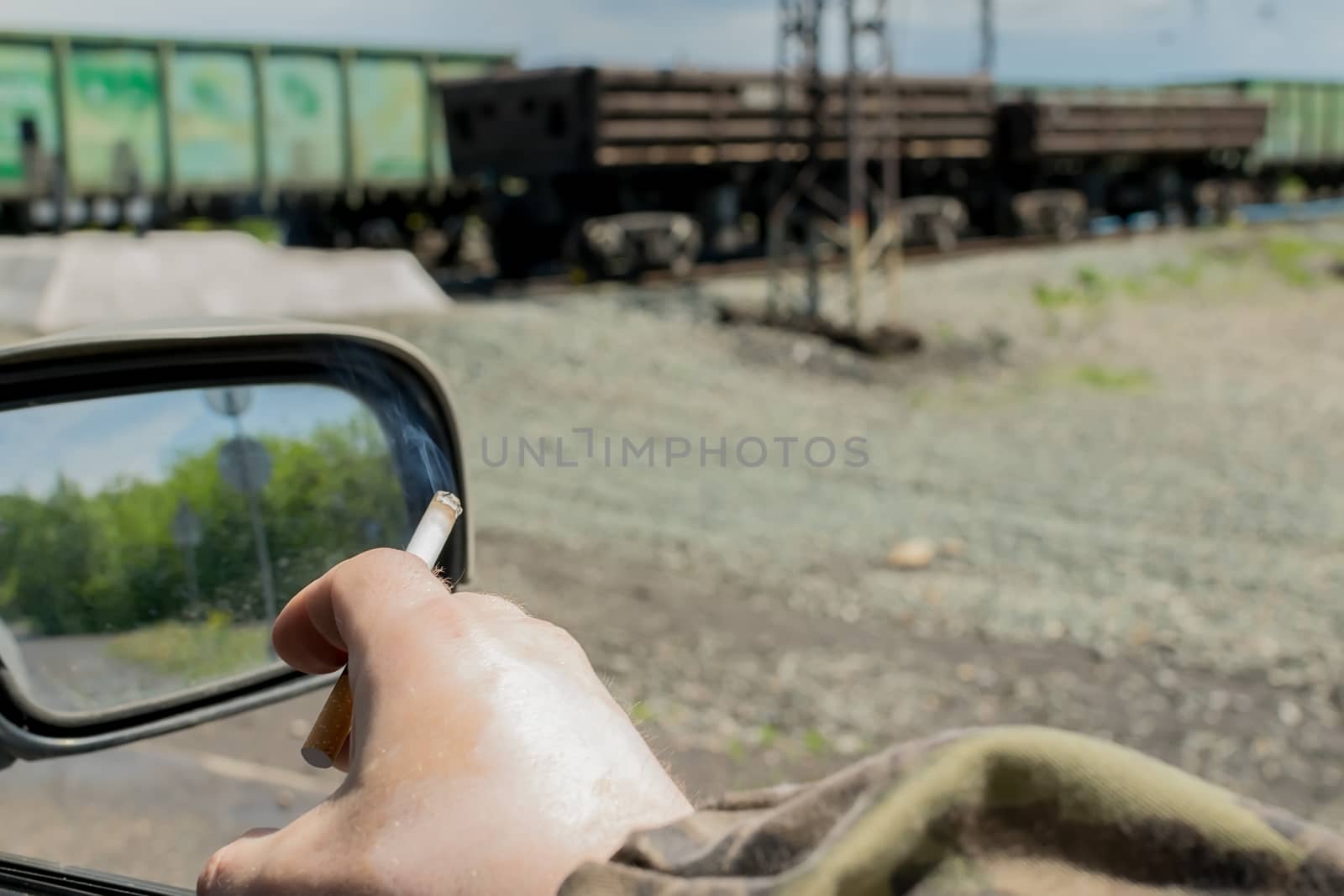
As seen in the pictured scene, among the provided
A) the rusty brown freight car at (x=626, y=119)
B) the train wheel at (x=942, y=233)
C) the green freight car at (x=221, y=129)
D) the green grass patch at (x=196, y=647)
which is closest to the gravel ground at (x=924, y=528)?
the green grass patch at (x=196, y=647)

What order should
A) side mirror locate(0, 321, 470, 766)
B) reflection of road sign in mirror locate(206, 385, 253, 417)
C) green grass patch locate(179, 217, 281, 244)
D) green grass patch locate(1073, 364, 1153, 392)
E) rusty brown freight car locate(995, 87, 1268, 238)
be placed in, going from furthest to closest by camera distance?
rusty brown freight car locate(995, 87, 1268, 238) → green grass patch locate(179, 217, 281, 244) → green grass patch locate(1073, 364, 1153, 392) → reflection of road sign in mirror locate(206, 385, 253, 417) → side mirror locate(0, 321, 470, 766)

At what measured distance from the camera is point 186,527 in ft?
6.35

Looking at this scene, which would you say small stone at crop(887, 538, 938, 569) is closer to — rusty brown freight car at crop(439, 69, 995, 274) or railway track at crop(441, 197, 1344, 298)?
railway track at crop(441, 197, 1344, 298)

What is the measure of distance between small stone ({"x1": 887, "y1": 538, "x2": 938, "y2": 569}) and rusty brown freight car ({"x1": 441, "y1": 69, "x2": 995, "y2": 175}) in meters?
10.5

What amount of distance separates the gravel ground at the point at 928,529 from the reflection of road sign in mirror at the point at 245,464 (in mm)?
729

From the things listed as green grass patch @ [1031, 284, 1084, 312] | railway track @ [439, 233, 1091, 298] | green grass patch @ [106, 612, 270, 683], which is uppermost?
green grass patch @ [106, 612, 270, 683]

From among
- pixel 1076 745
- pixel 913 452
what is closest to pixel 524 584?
pixel 913 452

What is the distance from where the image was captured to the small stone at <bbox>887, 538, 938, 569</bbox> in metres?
7.63

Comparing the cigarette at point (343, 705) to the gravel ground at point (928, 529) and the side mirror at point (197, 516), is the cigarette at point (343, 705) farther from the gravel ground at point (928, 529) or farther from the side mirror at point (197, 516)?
the side mirror at point (197, 516)

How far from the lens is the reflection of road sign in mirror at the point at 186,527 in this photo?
192 centimetres

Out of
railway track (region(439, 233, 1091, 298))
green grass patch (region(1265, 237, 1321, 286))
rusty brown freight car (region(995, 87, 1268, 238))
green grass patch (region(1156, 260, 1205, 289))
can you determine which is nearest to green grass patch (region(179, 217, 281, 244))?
railway track (region(439, 233, 1091, 298))

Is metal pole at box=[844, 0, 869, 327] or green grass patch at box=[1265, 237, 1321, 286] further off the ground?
metal pole at box=[844, 0, 869, 327]

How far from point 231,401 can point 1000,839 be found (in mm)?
1484

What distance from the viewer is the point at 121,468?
73.0 inches
